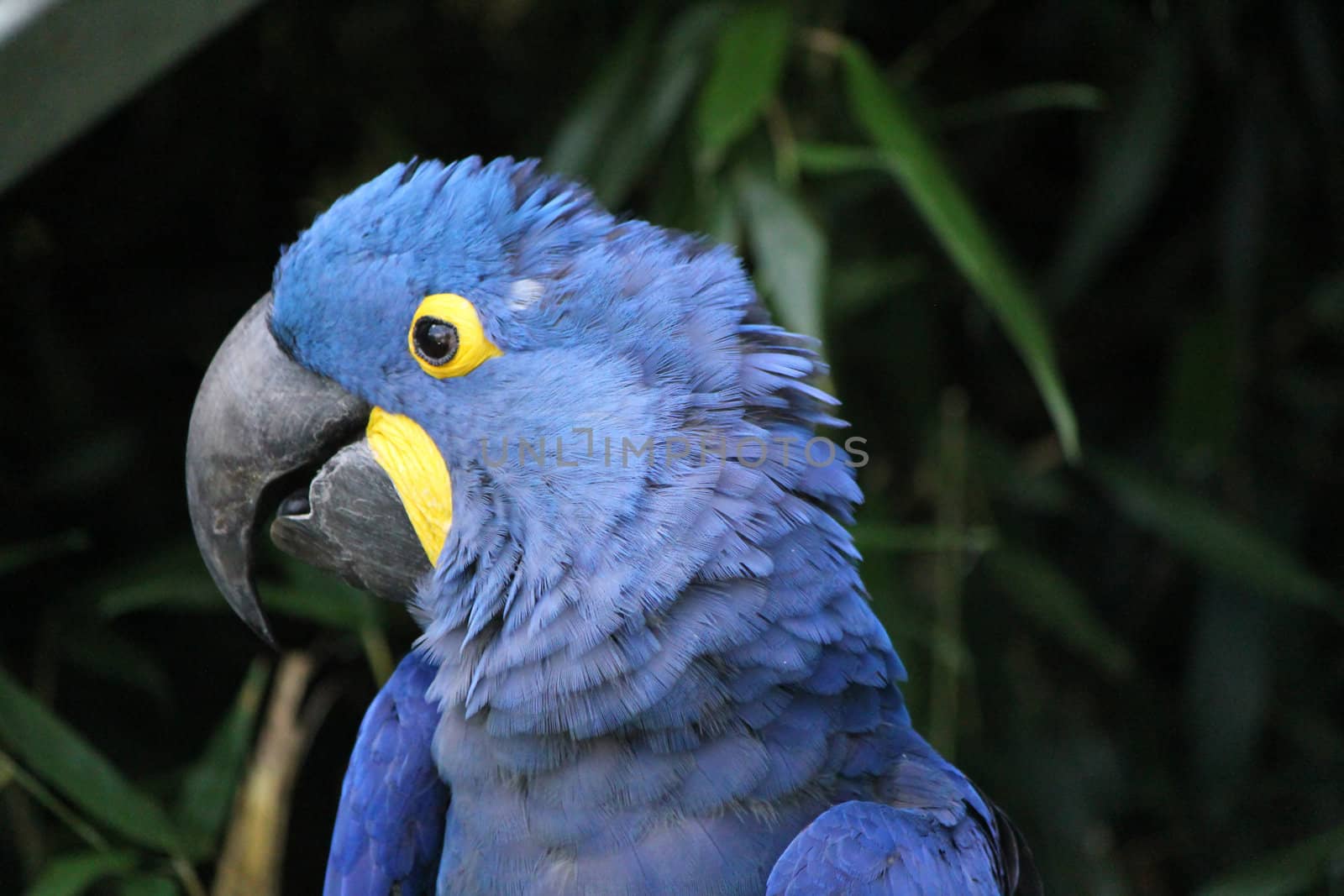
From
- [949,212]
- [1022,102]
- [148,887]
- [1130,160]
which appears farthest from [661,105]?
[148,887]

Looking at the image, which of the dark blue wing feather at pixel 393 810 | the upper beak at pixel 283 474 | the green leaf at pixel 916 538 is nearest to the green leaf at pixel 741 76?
the green leaf at pixel 916 538

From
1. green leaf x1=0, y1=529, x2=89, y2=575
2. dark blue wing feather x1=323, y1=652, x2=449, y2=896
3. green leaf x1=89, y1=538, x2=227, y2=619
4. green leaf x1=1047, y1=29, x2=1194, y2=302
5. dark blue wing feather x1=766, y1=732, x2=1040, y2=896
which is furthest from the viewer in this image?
green leaf x1=1047, y1=29, x2=1194, y2=302

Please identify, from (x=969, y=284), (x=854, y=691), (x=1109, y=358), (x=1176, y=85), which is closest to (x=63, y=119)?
(x=854, y=691)

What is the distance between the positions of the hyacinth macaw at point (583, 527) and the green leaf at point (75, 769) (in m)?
0.47

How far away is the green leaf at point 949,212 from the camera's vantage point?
Result: 1.32 metres

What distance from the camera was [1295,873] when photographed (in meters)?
1.48

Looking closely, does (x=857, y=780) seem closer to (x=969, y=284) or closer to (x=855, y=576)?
(x=855, y=576)

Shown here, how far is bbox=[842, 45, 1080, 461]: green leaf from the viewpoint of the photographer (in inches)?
51.9

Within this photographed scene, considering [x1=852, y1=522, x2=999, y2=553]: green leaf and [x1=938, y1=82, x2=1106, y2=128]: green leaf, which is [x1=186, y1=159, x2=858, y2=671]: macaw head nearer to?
[x1=852, y1=522, x2=999, y2=553]: green leaf

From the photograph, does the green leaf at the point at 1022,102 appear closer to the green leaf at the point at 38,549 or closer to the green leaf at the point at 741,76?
the green leaf at the point at 741,76

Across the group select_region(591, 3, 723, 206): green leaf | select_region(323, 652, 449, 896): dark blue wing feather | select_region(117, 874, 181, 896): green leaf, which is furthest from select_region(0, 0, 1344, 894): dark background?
select_region(323, 652, 449, 896): dark blue wing feather

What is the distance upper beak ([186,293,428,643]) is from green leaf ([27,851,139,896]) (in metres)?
0.49

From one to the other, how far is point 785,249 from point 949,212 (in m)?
0.19

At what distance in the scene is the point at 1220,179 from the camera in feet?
6.30
